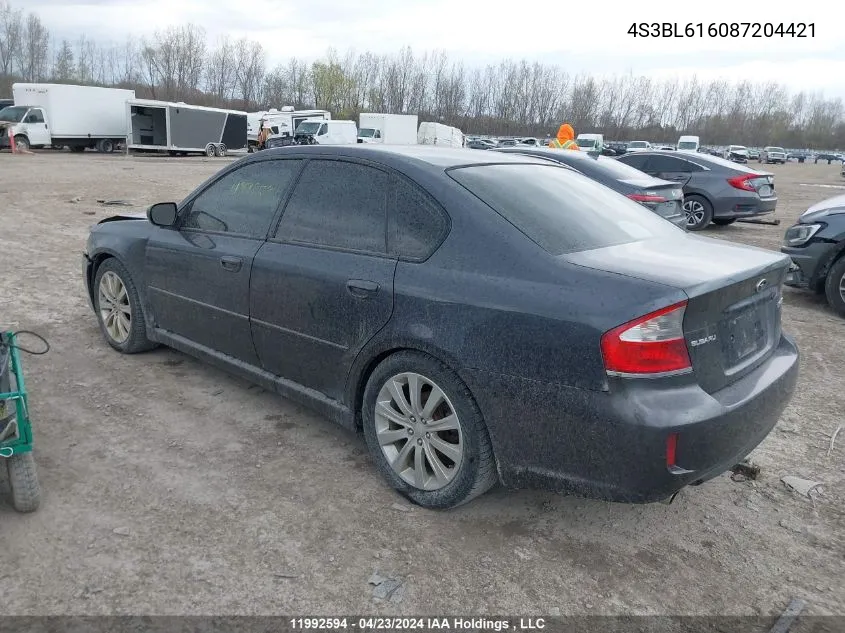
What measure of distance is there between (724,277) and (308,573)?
2.03 meters

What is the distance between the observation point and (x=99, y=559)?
266cm

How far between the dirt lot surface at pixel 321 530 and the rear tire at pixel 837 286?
2.98 meters

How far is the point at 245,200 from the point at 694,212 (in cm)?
1105

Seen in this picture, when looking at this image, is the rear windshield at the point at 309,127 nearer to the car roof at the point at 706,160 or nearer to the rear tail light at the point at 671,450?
the car roof at the point at 706,160

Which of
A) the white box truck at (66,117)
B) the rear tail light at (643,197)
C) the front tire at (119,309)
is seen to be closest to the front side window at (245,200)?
the front tire at (119,309)

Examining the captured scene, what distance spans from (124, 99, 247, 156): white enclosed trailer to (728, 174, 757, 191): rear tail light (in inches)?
1119

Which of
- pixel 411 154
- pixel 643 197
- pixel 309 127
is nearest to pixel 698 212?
pixel 643 197

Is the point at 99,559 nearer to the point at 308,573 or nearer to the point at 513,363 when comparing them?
the point at 308,573

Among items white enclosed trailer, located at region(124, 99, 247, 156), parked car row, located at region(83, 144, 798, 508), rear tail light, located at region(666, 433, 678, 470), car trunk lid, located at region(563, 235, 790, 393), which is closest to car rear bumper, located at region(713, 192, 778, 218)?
parked car row, located at region(83, 144, 798, 508)

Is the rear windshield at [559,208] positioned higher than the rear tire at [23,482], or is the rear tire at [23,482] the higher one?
the rear windshield at [559,208]

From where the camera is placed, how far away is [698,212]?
12898 millimetres

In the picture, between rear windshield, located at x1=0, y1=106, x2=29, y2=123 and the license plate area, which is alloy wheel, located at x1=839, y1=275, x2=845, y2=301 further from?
rear windshield, located at x1=0, y1=106, x2=29, y2=123

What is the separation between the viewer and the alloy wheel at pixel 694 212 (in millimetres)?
12844

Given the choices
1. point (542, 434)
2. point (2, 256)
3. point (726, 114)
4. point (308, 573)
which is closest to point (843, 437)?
point (542, 434)
